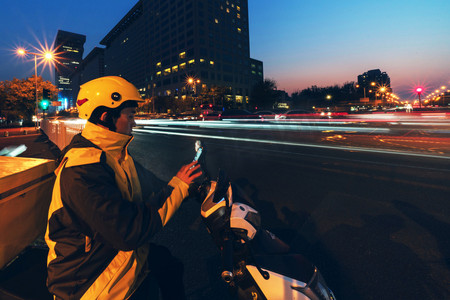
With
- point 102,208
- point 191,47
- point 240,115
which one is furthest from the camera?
point 191,47

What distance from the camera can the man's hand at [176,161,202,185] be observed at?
1.48 m

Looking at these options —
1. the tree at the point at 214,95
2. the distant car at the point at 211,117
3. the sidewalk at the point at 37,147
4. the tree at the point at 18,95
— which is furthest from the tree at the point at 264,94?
the sidewalk at the point at 37,147

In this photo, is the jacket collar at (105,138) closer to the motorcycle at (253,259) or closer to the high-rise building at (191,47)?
the motorcycle at (253,259)

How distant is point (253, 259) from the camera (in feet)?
4.09

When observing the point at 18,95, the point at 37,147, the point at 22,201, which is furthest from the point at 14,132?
the point at 22,201

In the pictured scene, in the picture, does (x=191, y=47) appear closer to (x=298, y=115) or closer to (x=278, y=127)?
(x=298, y=115)

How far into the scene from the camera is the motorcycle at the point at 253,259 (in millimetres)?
1268

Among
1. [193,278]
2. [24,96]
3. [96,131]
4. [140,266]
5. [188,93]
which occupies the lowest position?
[193,278]

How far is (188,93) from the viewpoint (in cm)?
8088

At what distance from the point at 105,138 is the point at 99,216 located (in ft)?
1.57

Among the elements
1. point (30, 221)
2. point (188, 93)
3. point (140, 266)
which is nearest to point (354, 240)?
point (140, 266)

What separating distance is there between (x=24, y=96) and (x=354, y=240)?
131 ft

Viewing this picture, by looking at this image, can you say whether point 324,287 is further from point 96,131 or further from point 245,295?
point 96,131

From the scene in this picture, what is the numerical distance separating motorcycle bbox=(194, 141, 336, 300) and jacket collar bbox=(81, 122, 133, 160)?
67 cm
